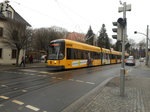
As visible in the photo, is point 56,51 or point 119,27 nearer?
point 119,27

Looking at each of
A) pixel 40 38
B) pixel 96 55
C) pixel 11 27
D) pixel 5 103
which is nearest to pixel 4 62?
pixel 11 27

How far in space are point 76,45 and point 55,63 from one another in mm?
4085

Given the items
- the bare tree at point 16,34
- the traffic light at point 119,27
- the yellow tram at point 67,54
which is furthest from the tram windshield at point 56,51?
the traffic light at point 119,27

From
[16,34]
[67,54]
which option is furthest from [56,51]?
[16,34]

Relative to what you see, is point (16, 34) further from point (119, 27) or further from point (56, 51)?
point (119, 27)

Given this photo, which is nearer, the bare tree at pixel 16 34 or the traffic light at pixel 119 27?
the traffic light at pixel 119 27

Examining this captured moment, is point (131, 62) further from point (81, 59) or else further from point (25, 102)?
point (25, 102)

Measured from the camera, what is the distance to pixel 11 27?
21.6 metres

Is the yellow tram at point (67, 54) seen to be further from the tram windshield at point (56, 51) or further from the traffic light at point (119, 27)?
the traffic light at point (119, 27)

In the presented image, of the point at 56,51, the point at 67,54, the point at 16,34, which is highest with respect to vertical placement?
the point at 16,34

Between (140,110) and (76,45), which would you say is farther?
(76,45)

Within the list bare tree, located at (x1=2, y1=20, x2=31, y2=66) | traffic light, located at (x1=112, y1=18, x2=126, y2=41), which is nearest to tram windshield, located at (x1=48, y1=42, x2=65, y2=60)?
bare tree, located at (x1=2, y1=20, x2=31, y2=66)

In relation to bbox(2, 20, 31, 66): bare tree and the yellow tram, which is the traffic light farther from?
bbox(2, 20, 31, 66): bare tree

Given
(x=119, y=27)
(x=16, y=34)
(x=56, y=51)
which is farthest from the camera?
(x=16, y=34)
